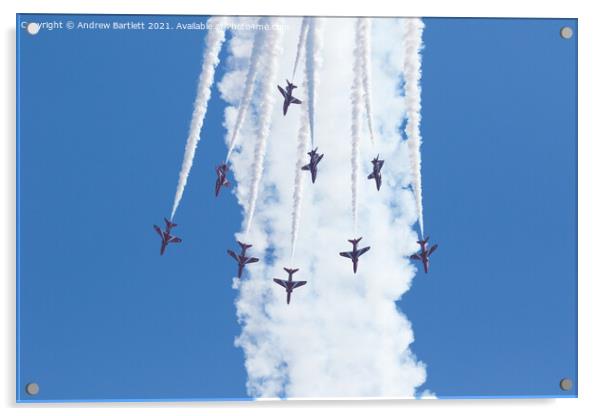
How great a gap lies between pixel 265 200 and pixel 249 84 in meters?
0.60

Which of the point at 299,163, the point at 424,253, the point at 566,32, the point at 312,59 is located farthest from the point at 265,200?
the point at 566,32

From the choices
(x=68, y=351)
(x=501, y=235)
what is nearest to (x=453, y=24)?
(x=501, y=235)

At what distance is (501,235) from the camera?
3375 mm

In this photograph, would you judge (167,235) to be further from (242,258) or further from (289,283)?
(289,283)

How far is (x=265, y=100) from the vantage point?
3338 millimetres

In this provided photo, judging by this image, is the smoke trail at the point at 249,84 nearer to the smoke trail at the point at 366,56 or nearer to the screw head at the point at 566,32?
the smoke trail at the point at 366,56

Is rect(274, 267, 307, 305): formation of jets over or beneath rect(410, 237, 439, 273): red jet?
beneath

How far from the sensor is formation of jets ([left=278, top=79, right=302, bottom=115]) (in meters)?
3.32

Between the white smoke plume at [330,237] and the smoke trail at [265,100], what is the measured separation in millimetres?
26

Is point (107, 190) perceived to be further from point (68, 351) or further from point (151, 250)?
point (68, 351)

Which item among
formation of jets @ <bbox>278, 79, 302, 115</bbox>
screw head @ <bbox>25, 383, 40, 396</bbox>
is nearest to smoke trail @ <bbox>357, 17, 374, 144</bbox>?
formation of jets @ <bbox>278, 79, 302, 115</bbox>

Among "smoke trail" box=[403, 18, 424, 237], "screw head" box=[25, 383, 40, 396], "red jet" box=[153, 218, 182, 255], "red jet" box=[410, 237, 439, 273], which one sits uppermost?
"smoke trail" box=[403, 18, 424, 237]

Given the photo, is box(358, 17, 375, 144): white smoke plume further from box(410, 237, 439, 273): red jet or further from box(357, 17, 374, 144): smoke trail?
box(410, 237, 439, 273): red jet

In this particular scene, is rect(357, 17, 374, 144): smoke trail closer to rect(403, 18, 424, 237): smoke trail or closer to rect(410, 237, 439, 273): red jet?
rect(403, 18, 424, 237): smoke trail
